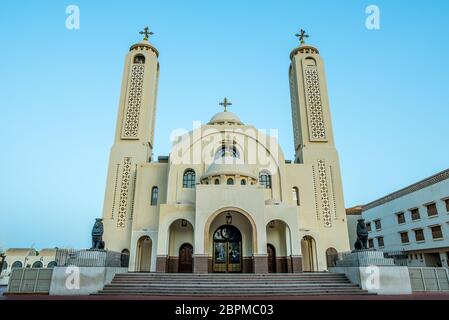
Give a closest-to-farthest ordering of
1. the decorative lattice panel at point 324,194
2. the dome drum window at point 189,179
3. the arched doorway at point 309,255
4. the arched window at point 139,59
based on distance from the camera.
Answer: the arched doorway at point 309,255 → the dome drum window at point 189,179 → the decorative lattice panel at point 324,194 → the arched window at point 139,59

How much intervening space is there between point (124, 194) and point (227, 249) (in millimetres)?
7466

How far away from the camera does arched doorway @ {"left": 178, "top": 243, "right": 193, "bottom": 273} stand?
16.0m

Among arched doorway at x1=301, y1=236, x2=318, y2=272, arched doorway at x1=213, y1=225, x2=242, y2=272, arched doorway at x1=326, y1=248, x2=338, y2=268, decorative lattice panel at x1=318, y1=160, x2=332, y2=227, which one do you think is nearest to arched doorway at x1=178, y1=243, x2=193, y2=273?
arched doorway at x1=213, y1=225, x2=242, y2=272

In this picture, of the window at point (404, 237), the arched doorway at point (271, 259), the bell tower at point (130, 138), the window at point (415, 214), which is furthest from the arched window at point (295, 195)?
the window at point (404, 237)

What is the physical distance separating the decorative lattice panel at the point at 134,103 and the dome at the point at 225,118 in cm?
571

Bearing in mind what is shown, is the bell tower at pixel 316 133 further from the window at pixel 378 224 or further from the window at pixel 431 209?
the window at pixel 378 224

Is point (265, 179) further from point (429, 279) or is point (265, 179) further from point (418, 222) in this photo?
point (418, 222)

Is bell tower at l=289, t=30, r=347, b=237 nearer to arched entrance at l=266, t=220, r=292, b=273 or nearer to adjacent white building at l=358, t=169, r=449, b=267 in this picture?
arched entrance at l=266, t=220, r=292, b=273

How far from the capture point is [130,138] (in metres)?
19.7

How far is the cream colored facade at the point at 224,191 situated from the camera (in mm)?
14992

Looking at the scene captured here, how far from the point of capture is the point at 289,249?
15.4 m
